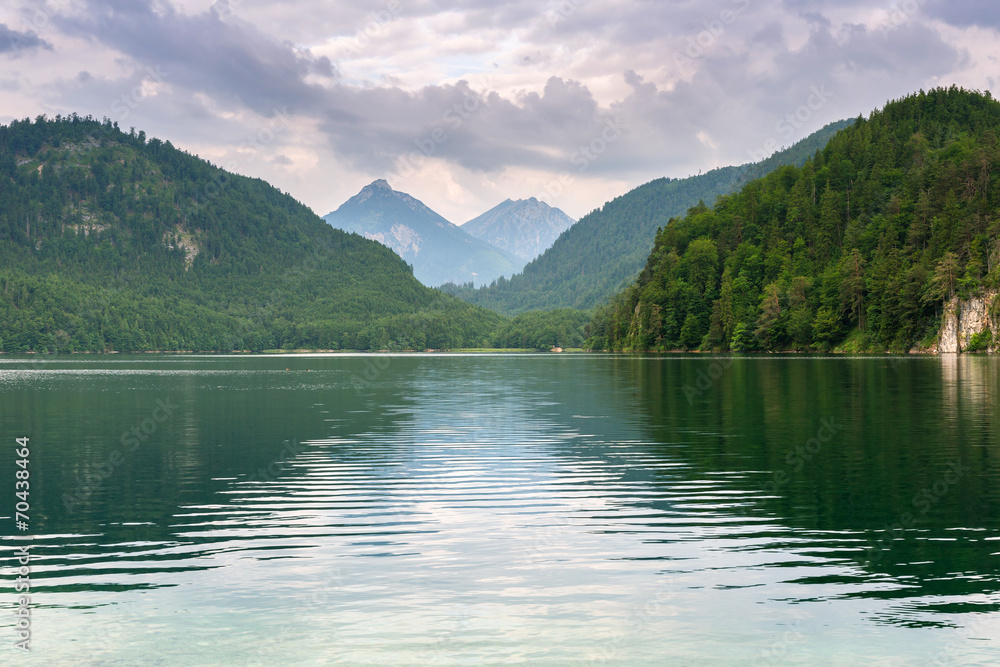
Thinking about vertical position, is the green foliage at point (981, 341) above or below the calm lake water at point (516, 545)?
above

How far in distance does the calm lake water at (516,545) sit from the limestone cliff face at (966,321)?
128676 mm

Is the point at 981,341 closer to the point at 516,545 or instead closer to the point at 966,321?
the point at 966,321

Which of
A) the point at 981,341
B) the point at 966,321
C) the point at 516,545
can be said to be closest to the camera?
the point at 516,545

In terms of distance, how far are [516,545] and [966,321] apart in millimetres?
168753

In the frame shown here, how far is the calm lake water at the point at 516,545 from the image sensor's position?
13.7 meters

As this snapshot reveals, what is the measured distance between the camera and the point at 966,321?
528 feet

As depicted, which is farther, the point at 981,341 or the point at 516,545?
the point at 981,341

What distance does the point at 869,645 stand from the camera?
13422mm

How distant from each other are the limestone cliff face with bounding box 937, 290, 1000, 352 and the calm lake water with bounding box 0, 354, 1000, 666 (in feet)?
422

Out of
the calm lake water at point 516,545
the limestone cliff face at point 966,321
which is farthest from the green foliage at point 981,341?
the calm lake water at point 516,545

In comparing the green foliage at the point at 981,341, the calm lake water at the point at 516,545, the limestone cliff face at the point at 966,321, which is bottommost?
the calm lake water at the point at 516,545

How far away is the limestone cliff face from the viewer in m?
155

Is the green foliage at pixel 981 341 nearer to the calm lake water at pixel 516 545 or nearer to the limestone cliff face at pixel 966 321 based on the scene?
the limestone cliff face at pixel 966 321

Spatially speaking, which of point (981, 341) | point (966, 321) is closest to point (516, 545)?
point (981, 341)
